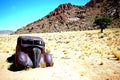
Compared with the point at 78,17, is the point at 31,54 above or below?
below

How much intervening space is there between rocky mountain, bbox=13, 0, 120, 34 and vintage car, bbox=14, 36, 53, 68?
94034mm

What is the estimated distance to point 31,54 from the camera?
40.5 feet

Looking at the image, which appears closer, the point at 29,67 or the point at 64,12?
the point at 29,67

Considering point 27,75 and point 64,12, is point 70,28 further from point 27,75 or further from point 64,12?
point 27,75

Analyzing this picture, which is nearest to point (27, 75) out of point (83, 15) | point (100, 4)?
point (83, 15)

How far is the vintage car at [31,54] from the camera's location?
471 inches

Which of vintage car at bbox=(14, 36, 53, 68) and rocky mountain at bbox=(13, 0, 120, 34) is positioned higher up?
rocky mountain at bbox=(13, 0, 120, 34)

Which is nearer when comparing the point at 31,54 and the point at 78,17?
the point at 31,54

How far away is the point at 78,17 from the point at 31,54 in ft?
386

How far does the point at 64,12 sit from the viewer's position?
139625 mm

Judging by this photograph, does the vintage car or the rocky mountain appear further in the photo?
the rocky mountain

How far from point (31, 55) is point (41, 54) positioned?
0.82 m

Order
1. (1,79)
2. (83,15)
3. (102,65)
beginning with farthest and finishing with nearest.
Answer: (83,15) → (102,65) → (1,79)

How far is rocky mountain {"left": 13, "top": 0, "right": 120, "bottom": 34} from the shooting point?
373 ft
